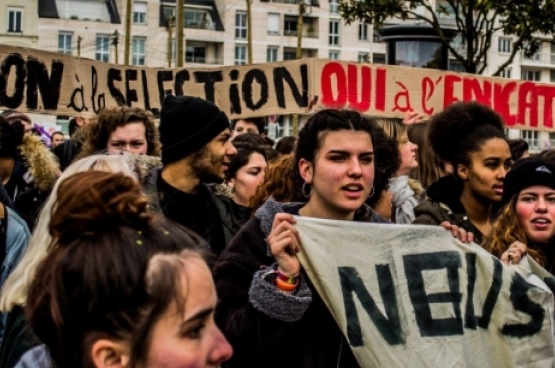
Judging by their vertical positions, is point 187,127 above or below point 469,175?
above

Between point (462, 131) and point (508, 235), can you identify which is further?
point (462, 131)

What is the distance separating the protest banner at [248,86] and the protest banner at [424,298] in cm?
383

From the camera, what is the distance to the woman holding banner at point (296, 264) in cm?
318

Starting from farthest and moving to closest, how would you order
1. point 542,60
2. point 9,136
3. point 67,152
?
point 542,60
point 67,152
point 9,136

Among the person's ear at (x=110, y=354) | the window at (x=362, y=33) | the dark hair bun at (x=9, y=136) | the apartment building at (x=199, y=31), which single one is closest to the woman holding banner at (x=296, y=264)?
the person's ear at (x=110, y=354)

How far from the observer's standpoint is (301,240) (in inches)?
131

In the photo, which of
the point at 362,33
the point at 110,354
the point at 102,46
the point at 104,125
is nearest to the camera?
the point at 110,354

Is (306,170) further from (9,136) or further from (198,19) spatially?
(198,19)

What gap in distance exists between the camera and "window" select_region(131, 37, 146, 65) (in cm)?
7212

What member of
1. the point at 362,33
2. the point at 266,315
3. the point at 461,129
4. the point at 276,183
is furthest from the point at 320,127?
the point at 362,33

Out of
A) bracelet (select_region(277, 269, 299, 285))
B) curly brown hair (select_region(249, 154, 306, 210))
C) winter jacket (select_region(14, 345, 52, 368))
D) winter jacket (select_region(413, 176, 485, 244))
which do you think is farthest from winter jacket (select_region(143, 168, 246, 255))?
winter jacket (select_region(14, 345, 52, 368))

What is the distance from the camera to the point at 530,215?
161 inches

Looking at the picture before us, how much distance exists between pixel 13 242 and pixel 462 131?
2162 mm

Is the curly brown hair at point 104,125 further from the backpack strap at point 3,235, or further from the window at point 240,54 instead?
the window at point 240,54
